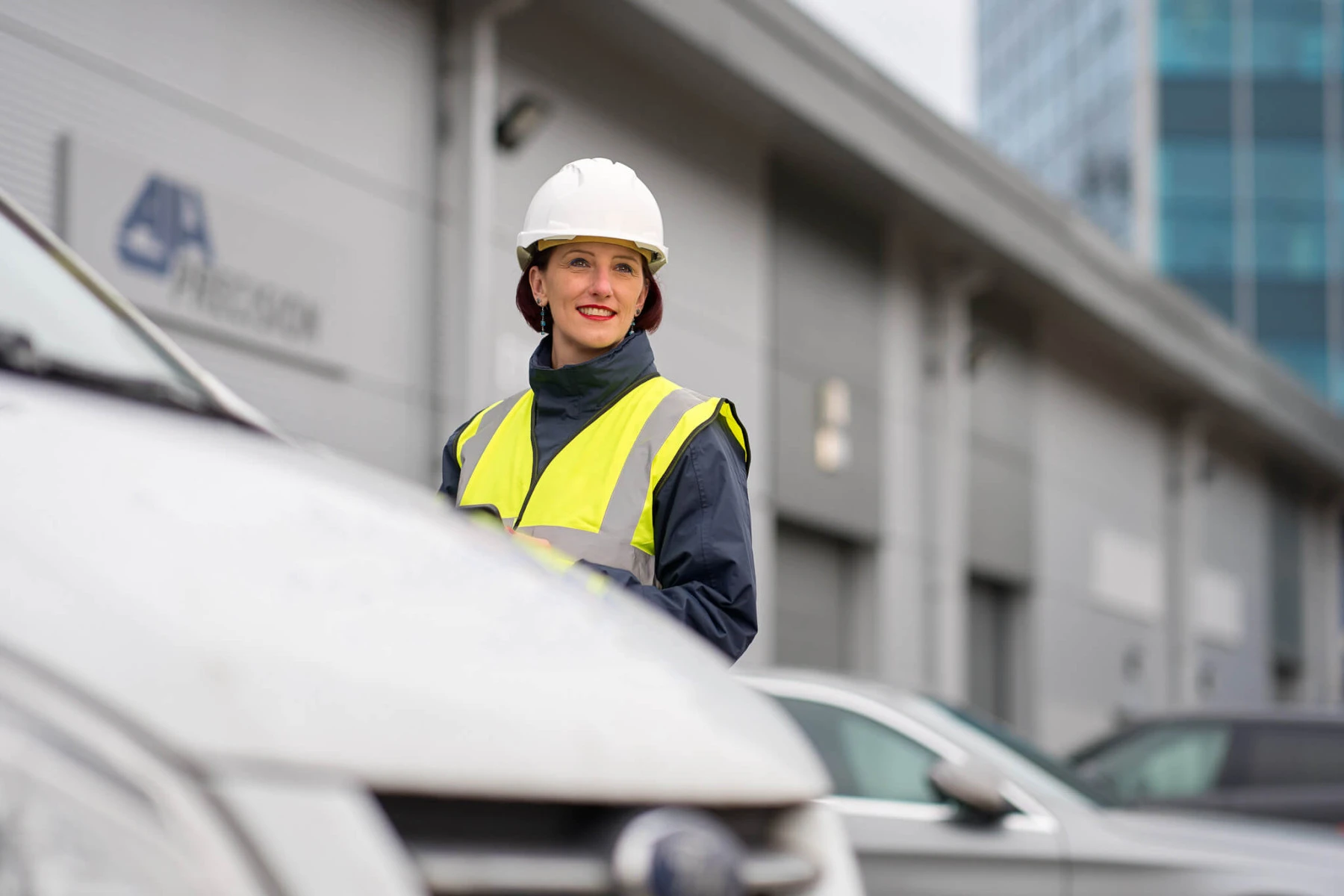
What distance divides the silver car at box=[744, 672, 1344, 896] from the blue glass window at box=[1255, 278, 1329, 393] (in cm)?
4423

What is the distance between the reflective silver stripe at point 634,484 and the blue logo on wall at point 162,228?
236 inches

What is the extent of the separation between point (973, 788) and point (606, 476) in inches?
139

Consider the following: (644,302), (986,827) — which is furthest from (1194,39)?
(644,302)

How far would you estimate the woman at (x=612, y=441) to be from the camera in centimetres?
242

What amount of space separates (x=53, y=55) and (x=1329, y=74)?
4746 cm

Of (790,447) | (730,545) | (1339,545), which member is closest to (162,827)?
(730,545)

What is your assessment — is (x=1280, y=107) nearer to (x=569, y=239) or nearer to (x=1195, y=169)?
(x=1195, y=169)

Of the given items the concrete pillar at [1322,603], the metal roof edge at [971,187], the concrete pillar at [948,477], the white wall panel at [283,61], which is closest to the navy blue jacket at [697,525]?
the white wall panel at [283,61]

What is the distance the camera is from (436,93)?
10.4m

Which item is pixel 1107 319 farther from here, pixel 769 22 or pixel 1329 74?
pixel 1329 74

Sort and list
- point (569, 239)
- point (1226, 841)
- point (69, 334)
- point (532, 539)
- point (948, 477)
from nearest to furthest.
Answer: point (69, 334) → point (532, 539) → point (569, 239) → point (1226, 841) → point (948, 477)

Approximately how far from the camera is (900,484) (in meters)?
16.4

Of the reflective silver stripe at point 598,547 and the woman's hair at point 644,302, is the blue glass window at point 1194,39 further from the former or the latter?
the reflective silver stripe at point 598,547

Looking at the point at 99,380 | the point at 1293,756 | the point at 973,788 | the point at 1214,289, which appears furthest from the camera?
the point at 1214,289
